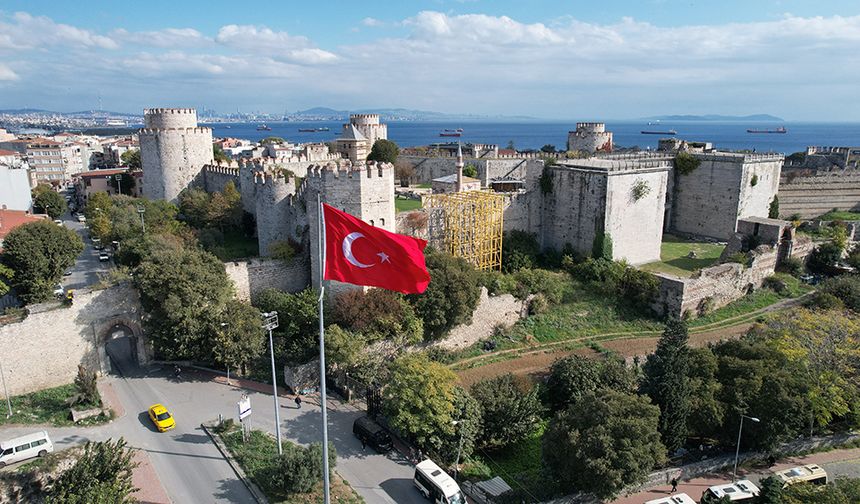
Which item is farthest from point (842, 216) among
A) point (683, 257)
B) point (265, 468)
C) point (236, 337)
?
point (265, 468)

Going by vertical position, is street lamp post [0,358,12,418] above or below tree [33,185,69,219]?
below

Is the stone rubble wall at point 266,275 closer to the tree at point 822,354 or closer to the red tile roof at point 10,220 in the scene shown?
the red tile roof at point 10,220

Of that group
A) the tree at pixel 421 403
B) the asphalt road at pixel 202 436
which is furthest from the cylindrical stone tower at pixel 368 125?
the tree at pixel 421 403

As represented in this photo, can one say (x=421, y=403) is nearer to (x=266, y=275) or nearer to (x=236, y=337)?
(x=236, y=337)

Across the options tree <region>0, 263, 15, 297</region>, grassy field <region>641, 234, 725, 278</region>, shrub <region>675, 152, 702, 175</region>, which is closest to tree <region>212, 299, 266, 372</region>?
tree <region>0, 263, 15, 297</region>

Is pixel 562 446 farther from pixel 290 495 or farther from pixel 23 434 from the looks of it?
pixel 23 434

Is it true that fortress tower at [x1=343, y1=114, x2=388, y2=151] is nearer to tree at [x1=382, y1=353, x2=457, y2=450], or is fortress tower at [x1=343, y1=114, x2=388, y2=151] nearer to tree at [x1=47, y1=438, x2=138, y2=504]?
tree at [x1=382, y1=353, x2=457, y2=450]

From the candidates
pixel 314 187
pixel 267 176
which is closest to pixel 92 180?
pixel 267 176
